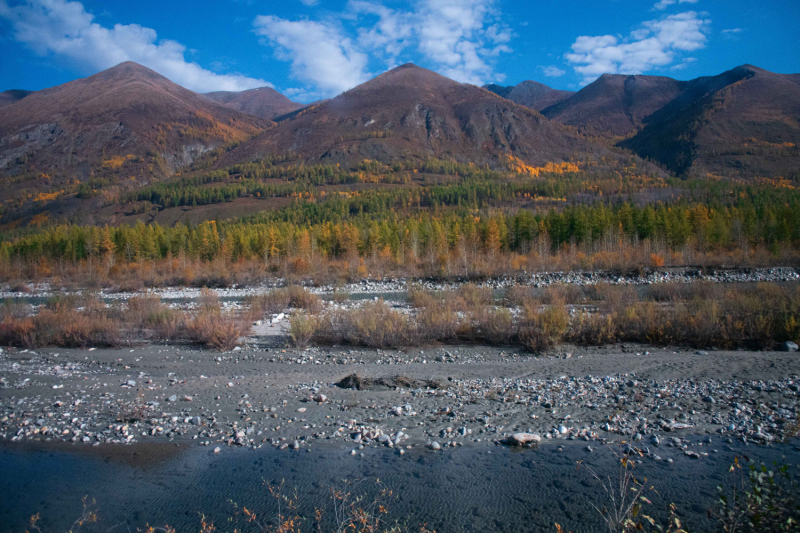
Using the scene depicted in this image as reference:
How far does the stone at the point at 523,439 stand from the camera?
699 centimetres

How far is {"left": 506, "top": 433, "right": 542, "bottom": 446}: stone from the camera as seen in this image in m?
6.99

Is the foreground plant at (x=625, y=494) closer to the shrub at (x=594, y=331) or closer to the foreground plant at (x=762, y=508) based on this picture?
the foreground plant at (x=762, y=508)

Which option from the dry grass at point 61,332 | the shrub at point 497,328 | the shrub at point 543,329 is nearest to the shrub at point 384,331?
the shrub at point 497,328

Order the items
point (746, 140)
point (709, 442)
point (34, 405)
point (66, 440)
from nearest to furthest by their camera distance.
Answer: point (709, 442), point (66, 440), point (34, 405), point (746, 140)

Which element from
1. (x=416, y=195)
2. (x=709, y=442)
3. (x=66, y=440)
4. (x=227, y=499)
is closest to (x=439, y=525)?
(x=227, y=499)

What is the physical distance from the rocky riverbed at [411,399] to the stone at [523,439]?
13 cm

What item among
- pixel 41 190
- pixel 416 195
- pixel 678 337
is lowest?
pixel 678 337

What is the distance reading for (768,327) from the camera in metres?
12.5

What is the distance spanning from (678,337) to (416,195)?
349 feet

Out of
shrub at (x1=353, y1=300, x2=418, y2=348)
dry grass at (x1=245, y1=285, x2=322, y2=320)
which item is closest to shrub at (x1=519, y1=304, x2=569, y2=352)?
shrub at (x1=353, y1=300, x2=418, y2=348)

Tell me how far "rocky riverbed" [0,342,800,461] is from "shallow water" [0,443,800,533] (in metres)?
0.38

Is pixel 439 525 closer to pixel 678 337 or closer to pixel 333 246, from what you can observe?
pixel 678 337

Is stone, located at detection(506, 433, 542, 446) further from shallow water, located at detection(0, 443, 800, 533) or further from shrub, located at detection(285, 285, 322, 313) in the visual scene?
shrub, located at detection(285, 285, 322, 313)

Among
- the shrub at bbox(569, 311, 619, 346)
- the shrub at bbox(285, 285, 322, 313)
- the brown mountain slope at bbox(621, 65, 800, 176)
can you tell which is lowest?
the shrub at bbox(569, 311, 619, 346)
